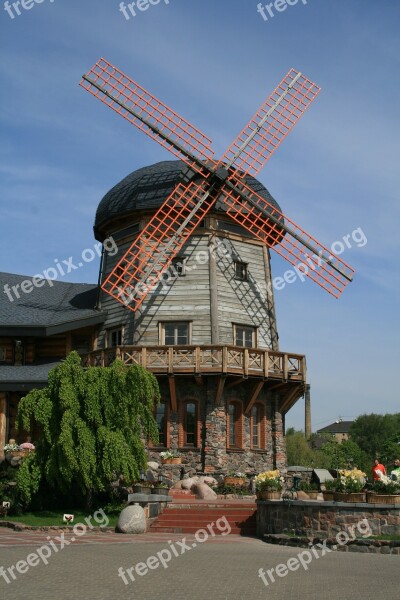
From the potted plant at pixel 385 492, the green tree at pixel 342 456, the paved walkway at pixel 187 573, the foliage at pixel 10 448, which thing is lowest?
the green tree at pixel 342 456

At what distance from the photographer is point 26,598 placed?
9188mm

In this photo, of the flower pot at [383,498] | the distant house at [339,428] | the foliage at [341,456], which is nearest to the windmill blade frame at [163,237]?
the flower pot at [383,498]

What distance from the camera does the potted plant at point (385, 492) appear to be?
1552cm

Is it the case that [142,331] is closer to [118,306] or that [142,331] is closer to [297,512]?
[118,306]

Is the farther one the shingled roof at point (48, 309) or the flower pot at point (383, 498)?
the shingled roof at point (48, 309)

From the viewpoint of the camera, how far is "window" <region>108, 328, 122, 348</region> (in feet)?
91.5

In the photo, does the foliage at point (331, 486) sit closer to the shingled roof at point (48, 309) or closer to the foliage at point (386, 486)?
the foliage at point (386, 486)

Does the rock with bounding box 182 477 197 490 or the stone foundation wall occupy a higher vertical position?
the stone foundation wall

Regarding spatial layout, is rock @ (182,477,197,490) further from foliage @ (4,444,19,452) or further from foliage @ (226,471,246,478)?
foliage @ (4,444,19,452)

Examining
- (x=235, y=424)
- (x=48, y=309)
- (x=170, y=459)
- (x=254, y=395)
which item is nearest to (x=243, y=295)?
(x=254, y=395)

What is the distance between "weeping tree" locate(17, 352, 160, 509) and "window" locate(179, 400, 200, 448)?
13.8 ft

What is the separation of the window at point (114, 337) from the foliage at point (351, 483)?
13.0 metres

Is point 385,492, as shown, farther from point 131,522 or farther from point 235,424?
point 235,424

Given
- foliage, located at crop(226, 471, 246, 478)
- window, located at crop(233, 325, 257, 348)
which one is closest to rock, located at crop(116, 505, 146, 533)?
foliage, located at crop(226, 471, 246, 478)
